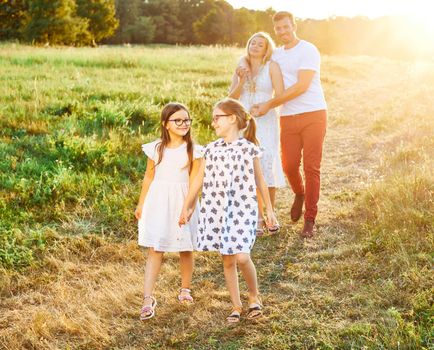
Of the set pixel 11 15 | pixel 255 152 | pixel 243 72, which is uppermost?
pixel 11 15

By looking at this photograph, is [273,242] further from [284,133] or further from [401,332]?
[401,332]

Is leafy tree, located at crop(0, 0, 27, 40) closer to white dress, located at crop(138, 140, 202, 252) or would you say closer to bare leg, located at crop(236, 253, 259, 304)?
white dress, located at crop(138, 140, 202, 252)

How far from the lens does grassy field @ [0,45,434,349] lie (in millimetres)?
4156

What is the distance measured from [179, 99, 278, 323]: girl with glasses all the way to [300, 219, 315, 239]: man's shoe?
1.75 meters

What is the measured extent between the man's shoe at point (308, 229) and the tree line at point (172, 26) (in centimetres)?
2406

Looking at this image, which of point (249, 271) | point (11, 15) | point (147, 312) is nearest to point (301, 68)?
point (249, 271)

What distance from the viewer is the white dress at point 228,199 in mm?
4352

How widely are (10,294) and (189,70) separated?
13.8 meters

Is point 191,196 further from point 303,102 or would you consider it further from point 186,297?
point 303,102

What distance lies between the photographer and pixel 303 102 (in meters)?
6.27

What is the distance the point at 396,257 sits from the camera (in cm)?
501

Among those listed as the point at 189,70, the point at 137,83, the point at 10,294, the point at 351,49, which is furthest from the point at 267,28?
the point at 10,294

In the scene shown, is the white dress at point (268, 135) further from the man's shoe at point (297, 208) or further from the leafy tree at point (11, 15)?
the leafy tree at point (11, 15)

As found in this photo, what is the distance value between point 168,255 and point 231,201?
1.73 meters
